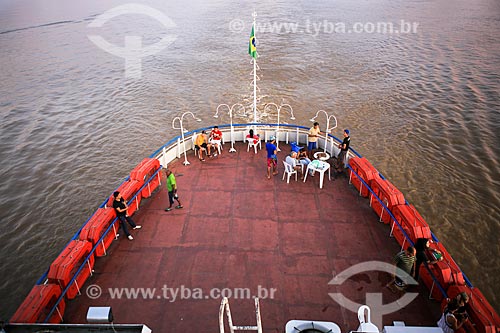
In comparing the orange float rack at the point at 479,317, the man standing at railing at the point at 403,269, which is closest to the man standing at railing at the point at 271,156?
the man standing at railing at the point at 403,269

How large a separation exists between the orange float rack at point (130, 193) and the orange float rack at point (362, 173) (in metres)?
6.73

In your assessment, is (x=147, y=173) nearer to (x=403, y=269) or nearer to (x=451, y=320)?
(x=403, y=269)

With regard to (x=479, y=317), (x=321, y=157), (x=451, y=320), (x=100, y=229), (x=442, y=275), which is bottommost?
(x=451, y=320)

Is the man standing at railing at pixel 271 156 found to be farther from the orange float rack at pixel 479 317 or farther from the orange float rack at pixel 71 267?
the orange float rack at pixel 479 317

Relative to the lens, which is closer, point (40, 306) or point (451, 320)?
point (451, 320)

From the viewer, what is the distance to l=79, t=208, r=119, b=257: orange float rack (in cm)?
850

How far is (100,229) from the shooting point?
28.7 feet

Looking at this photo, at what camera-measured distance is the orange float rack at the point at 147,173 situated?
1071 centimetres

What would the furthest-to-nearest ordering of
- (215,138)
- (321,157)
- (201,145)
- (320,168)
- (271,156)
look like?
(215,138), (201,145), (321,157), (271,156), (320,168)

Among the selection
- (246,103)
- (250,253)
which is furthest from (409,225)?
(246,103)

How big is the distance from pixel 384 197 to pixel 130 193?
7.18 m

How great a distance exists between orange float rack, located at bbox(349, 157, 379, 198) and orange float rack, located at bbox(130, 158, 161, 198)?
6.43 metres

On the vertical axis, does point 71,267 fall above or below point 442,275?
below

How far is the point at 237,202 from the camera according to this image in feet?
35.5
